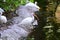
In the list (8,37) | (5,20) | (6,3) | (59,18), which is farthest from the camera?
(6,3)

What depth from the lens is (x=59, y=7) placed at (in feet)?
3.08

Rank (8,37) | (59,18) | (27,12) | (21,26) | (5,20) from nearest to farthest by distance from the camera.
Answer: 1. (59,18)
2. (8,37)
3. (21,26)
4. (5,20)
5. (27,12)

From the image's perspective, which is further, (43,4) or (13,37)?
(13,37)

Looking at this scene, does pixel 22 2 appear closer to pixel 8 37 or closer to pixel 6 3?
pixel 6 3

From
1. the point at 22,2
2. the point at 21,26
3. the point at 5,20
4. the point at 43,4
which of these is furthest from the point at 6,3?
the point at 43,4

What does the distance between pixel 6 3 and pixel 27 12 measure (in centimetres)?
69

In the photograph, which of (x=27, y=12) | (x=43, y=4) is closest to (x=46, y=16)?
(x=43, y=4)

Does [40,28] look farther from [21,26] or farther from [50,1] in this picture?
[21,26]

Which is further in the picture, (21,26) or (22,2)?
(22,2)

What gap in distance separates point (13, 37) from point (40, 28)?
6.63 ft

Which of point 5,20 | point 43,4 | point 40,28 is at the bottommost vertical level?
point 5,20

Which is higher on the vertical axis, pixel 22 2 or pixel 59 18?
pixel 59 18

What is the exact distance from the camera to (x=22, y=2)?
17.1ft

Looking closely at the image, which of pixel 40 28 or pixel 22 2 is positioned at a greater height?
pixel 40 28
